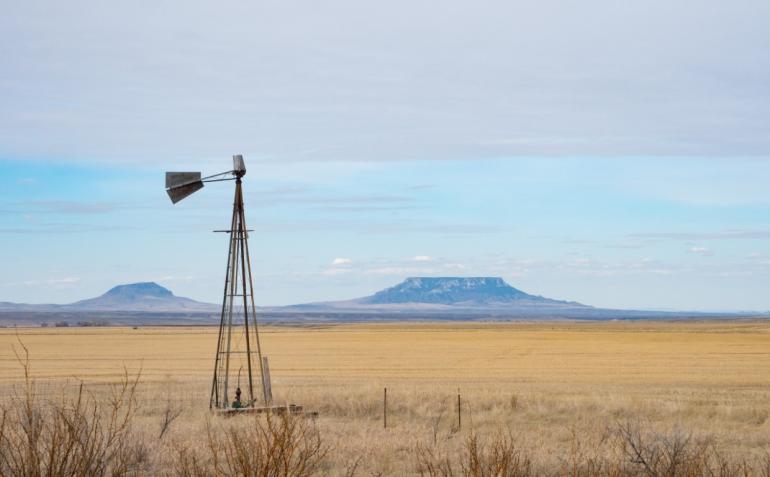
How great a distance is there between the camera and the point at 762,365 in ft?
164

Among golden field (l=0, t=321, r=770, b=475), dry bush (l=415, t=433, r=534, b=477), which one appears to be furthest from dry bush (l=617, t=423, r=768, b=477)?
dry bush (l=415, t=433, r=534, b=477)

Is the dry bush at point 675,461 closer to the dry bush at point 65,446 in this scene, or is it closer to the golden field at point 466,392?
the golden field at point 466,392

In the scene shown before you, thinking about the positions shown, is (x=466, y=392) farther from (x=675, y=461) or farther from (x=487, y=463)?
(x=675, y=461)

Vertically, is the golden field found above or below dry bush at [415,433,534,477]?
below

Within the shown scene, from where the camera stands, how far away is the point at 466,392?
95.5 feet

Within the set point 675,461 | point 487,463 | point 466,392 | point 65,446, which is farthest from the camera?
point 466,392

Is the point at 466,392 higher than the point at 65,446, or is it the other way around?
the point at 65,446

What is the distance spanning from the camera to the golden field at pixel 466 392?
60.1 feet

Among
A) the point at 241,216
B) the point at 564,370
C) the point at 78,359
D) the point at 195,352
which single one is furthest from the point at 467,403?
the point at 195,352

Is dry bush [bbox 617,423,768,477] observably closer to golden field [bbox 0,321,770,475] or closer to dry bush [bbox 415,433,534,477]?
golden field [bbox 0,321,770,475]


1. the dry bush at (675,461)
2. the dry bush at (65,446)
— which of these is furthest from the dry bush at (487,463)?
the dry bush at (65,446)

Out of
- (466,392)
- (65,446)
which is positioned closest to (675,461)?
(65,446)

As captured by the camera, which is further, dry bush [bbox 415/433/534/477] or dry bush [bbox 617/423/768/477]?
dry bush [bbox 617/423/768/477]

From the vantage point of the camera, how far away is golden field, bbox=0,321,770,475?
60.1 feet
